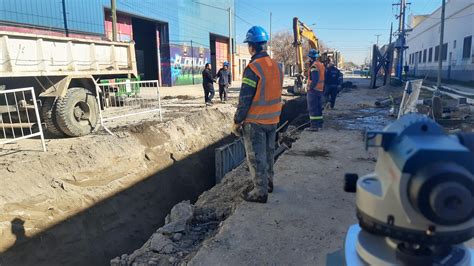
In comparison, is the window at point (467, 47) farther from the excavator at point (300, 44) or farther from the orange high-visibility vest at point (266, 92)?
the orange high-visibility vest at point (266, 92)

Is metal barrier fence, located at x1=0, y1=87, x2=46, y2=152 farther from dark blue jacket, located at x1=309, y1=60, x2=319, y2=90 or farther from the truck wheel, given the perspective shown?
dark blue jacket, located at x1=309, y1=60, x2=319, y2=90

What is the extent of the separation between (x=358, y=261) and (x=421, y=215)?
312 millimetres

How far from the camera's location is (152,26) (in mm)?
25688

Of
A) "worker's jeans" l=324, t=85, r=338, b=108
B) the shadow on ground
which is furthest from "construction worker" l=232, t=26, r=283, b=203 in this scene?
"worker's jeans" l=324, t=85, r=338, b=108

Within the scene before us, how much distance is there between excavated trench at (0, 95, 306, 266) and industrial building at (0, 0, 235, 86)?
8.56 meters

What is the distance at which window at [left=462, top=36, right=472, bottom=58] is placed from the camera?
1141 inches

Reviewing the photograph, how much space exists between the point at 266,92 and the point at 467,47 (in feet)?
108

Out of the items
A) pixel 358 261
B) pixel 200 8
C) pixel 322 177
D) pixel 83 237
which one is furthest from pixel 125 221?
pixel 200 8

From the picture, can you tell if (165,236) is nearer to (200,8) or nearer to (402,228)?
(402,228)

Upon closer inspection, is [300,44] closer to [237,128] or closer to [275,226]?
[237,128]

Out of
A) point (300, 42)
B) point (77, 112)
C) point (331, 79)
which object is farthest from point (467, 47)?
point (77, 112)

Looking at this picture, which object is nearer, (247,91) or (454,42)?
(247,91)

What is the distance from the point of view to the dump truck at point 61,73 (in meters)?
6.32

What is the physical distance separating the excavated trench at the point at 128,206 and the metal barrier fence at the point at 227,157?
2.39 ft
